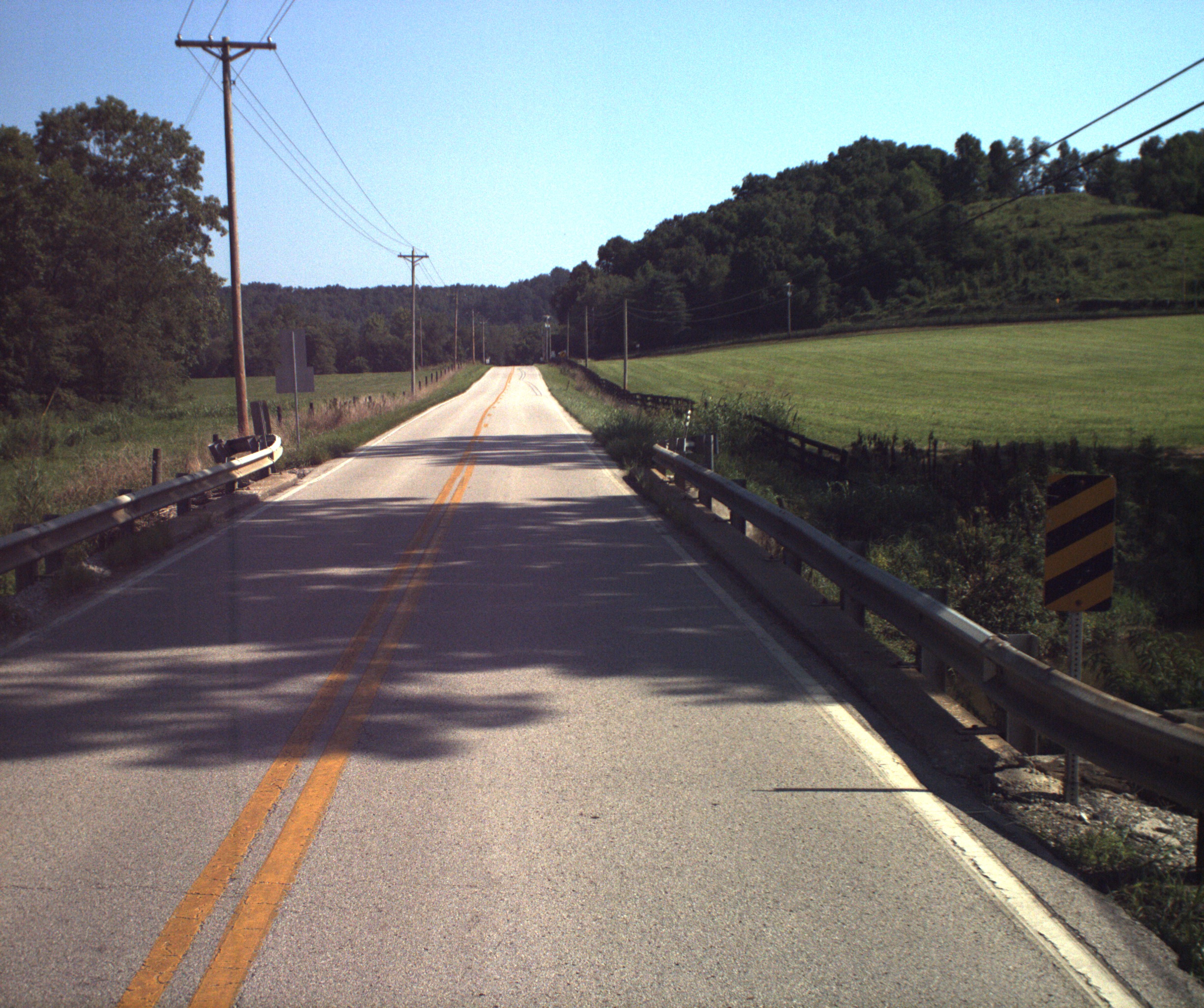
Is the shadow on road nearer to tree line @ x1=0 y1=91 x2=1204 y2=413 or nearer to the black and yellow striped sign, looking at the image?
the black and yellow striped sign

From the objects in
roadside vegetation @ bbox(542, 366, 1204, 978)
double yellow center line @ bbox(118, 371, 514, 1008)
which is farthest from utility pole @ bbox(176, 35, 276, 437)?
double yellow center line @ bbox(118, 371, 514, 1008)

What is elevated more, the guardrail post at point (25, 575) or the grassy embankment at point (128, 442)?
the grassy embankment at point (128, 442)

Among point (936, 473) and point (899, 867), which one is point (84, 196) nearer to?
point (936, 473)

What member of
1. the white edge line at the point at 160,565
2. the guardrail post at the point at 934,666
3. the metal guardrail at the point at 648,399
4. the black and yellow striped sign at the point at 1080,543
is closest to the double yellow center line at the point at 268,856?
the white edge line at the point at 160,565

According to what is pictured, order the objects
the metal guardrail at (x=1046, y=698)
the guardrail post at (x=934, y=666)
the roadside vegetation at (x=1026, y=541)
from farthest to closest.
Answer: the guardrail post at (x=934, y=666) → the roadside vegetation at (x=1026, y=541) → the metal guardrail at (x=1046, y=698)

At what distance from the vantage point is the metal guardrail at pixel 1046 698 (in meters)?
3.84

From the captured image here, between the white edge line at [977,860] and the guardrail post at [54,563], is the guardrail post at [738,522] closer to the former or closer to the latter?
the white edge line at [977,860]

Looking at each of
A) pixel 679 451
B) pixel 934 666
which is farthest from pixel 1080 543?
pixel 679 451

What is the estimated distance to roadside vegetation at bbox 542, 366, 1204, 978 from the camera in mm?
4199

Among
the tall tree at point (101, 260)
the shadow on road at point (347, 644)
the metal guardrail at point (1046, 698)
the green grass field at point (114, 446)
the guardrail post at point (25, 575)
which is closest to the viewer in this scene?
the metal guardrail at point (1046, 698)

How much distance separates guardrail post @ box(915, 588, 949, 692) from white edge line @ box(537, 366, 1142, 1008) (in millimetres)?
627

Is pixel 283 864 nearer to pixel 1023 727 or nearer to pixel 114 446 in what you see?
pixel 1023 727

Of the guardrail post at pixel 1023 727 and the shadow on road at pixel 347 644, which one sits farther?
the shadow on road at pixel 347 644

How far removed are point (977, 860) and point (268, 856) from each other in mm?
2939
